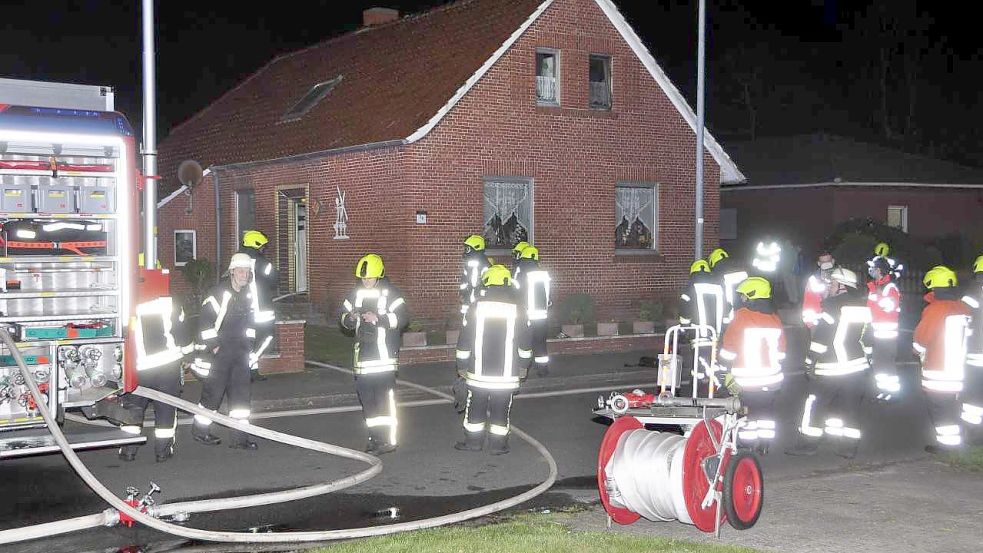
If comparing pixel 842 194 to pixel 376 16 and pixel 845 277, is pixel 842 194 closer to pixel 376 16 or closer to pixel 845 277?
pixel 376 16

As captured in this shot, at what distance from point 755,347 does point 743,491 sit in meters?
1.98

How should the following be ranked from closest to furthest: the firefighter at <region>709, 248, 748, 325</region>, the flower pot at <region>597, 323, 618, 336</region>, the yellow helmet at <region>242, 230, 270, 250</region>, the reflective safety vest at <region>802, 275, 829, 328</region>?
the reflective safety vest at <region>802, 275, 829, 328</region>, the yellow helmet at <region>242, 230, 270, 250</region>, the firefighter at <region>709, 248, 748, 325</region>, the flower pot at <region>597, 323, 618, 336</region>

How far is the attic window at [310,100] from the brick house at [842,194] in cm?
1637

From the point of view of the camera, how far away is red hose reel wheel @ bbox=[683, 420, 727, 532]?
641 centimetres

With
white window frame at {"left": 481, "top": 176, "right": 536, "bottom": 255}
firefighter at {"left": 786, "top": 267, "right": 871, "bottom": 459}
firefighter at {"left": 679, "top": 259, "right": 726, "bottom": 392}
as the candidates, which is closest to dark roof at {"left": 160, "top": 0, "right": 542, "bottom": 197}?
white window frame at {"left": 481, "top": 176, "right": 536, "bottom": 255}

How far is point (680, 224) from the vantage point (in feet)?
74.4

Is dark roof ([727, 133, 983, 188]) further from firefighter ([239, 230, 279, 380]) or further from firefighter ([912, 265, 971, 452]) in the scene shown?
firefighter ([239, 230, 279, 380])

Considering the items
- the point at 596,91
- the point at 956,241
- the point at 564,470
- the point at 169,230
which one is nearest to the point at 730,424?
the point at 564,470

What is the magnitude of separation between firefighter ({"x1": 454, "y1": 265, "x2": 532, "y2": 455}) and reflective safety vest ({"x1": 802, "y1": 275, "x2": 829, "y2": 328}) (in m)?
2.69

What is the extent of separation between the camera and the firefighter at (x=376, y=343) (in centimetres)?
927

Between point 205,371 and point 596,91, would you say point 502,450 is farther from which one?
point 596,91

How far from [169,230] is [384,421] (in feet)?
57.8

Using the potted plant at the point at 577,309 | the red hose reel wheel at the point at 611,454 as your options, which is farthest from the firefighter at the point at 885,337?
the potted plant at the point at 577,309

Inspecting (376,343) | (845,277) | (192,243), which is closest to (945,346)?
(845,277)
